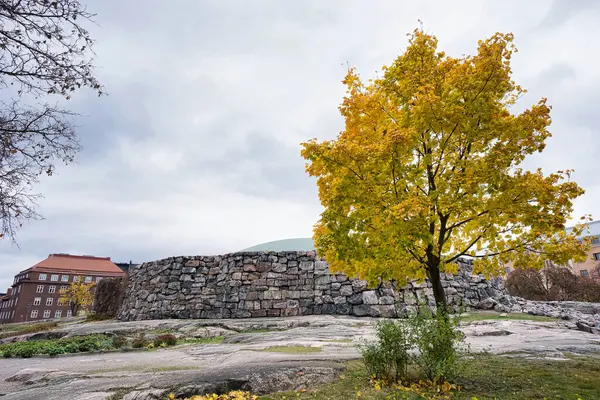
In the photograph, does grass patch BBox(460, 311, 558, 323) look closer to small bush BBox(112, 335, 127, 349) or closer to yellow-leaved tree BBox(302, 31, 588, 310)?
yellow-leaved tree BBox(302, 31, 588, 310)

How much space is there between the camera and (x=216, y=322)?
47.3ft

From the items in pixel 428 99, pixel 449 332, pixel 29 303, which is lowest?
pixel 29 303

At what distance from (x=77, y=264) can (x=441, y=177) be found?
78.3 metres

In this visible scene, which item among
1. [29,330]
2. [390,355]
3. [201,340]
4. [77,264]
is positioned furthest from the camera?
[77,264]

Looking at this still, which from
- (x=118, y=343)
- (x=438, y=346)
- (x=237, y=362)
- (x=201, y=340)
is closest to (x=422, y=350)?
(x=438, y=346)

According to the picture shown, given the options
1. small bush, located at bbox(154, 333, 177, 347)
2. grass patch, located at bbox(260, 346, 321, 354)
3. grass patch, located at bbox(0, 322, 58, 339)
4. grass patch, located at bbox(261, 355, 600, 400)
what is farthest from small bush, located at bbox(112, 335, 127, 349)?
grass patch, located at bbox(0, 322, 58, 339)

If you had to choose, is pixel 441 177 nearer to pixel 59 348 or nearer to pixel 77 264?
pixel 59 348

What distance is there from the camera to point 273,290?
1647 centimetres

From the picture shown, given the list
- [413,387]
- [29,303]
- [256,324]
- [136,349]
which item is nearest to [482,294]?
[256,324]

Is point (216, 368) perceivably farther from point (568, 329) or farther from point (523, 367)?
point (568, 329)

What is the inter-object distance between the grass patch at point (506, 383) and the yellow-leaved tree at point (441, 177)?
1352 mm

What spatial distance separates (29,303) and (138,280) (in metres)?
62.7

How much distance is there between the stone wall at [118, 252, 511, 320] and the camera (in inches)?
615

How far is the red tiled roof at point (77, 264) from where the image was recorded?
6531 centimetres
